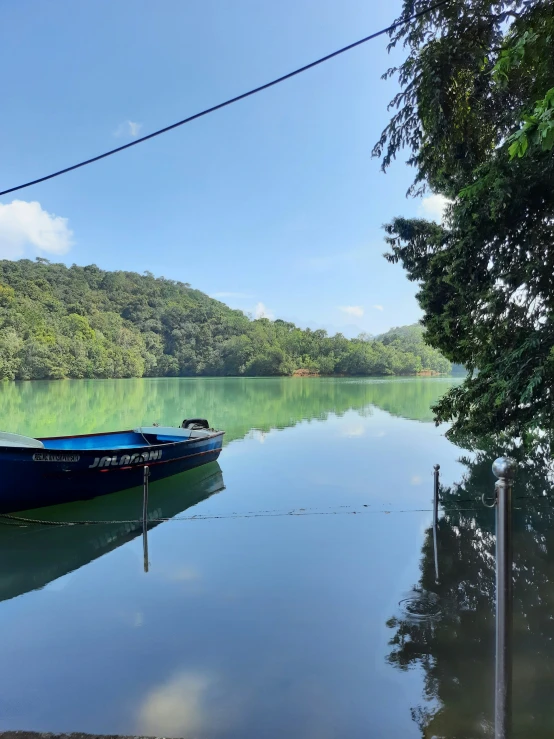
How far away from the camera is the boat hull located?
6562 mm

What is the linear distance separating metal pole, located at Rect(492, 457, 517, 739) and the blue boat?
20.5ft

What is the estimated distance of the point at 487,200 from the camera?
5.34 m

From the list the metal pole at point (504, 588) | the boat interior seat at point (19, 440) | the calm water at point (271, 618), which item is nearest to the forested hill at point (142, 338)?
the boat interior seat at point (19, 440)

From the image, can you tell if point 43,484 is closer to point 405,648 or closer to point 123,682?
point 123,682

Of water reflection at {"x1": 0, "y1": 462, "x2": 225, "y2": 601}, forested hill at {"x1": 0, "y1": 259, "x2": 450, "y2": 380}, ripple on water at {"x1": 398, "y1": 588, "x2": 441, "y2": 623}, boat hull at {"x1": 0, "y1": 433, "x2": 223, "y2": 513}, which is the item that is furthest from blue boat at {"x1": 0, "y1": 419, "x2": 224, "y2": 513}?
forested hill at {"x1": 0, "y1": 259, "x2": 450, "y2": 380}

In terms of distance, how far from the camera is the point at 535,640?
341 centimetres

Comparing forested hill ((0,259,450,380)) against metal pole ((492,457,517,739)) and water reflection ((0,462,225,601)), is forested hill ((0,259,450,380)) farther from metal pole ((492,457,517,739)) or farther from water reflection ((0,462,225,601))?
metal pole ((492,457,517,739))

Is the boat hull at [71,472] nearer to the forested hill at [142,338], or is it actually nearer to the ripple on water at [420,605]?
the ripple on water at [420,605]

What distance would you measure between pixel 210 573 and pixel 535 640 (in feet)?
9.66

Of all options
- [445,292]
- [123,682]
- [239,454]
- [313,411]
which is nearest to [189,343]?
[313,411]

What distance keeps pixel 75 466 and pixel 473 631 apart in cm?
575

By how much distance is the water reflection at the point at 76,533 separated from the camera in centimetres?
500

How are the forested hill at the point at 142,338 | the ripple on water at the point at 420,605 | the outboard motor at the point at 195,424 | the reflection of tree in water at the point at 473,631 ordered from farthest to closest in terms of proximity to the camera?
1. the forested hill at the point at 142,338
2. the outboard motor at the point at 195,424
3. the ripple on water at the point at 420,605
4. the reflection of tree in water at the point at 473,631

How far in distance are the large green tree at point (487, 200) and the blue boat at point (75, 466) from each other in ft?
16.1
